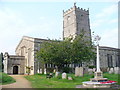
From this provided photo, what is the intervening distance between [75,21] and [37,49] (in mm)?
18513

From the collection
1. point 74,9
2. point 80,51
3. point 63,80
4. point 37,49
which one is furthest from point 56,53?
point 74,9

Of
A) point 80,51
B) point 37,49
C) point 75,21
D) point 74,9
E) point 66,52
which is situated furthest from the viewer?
point 74,9

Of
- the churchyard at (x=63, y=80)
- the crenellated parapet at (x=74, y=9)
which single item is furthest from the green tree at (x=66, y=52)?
the crenellated parapet at (x=74, y=9)

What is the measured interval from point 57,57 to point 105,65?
2148 cm

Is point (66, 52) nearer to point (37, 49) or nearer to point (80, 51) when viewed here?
point (80, 51)

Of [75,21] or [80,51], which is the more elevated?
[75,21]

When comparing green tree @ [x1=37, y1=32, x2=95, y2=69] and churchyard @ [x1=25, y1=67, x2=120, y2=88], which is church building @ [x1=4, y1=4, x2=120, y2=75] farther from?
churchyard @ [x1=25, y1=67, x2=120, y2=88]

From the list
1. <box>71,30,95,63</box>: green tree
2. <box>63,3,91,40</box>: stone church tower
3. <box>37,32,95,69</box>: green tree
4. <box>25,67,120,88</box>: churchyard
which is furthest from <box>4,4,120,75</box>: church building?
<box>25,67,120,88</box>: churchyard

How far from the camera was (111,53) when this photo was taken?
159 feet

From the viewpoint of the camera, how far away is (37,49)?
1407 inches

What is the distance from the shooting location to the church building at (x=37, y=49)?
35.6m

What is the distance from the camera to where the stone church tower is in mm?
49581

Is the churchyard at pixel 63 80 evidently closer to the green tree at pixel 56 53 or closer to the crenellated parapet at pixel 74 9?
the green tree at pixel 56 53

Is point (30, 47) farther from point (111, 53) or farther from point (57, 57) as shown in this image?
point (111, 53)
